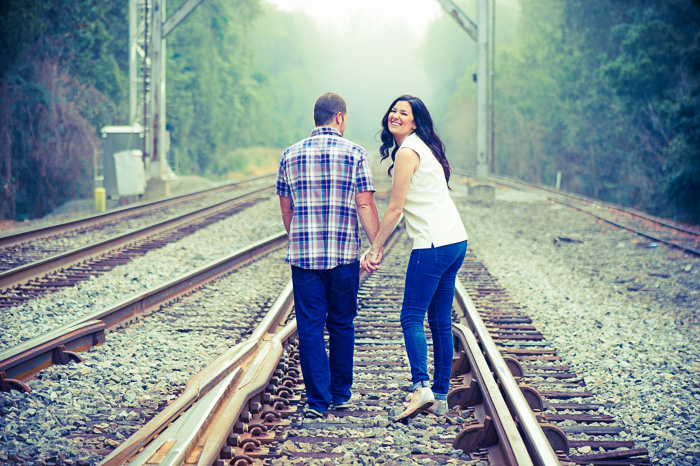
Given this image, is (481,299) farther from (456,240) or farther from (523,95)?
(523,95)

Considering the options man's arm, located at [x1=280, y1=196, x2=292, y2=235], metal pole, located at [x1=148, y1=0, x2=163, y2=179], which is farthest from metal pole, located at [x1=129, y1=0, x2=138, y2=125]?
man's arm, located at [x1=280, y1=196, x2=292, y2=235]

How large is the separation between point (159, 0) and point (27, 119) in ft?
20.5

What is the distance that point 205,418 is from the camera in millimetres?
3312

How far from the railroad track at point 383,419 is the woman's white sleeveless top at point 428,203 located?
35.2 inches

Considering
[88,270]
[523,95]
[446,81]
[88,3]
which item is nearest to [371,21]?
[446,81]

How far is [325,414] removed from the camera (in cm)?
401

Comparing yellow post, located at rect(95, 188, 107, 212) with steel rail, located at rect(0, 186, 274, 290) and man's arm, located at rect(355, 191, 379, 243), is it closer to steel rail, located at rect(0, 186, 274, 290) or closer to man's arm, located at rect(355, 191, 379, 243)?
steel rail, located at rect(0, 186, 274, 290)

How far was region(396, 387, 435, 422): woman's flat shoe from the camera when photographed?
12.5 feet

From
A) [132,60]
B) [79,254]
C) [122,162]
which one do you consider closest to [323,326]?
[79,254]

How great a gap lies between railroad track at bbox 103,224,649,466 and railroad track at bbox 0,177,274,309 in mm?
3572

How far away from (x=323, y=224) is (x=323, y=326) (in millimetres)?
596

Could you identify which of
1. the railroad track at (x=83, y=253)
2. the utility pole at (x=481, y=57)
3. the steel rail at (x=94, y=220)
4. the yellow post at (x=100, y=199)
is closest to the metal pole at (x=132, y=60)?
the steel rail at (x=94, y=220)

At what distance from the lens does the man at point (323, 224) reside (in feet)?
12.7

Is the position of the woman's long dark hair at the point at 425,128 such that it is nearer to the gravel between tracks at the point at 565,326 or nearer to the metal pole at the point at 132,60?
the gravel between tracks at the point at 565,326
